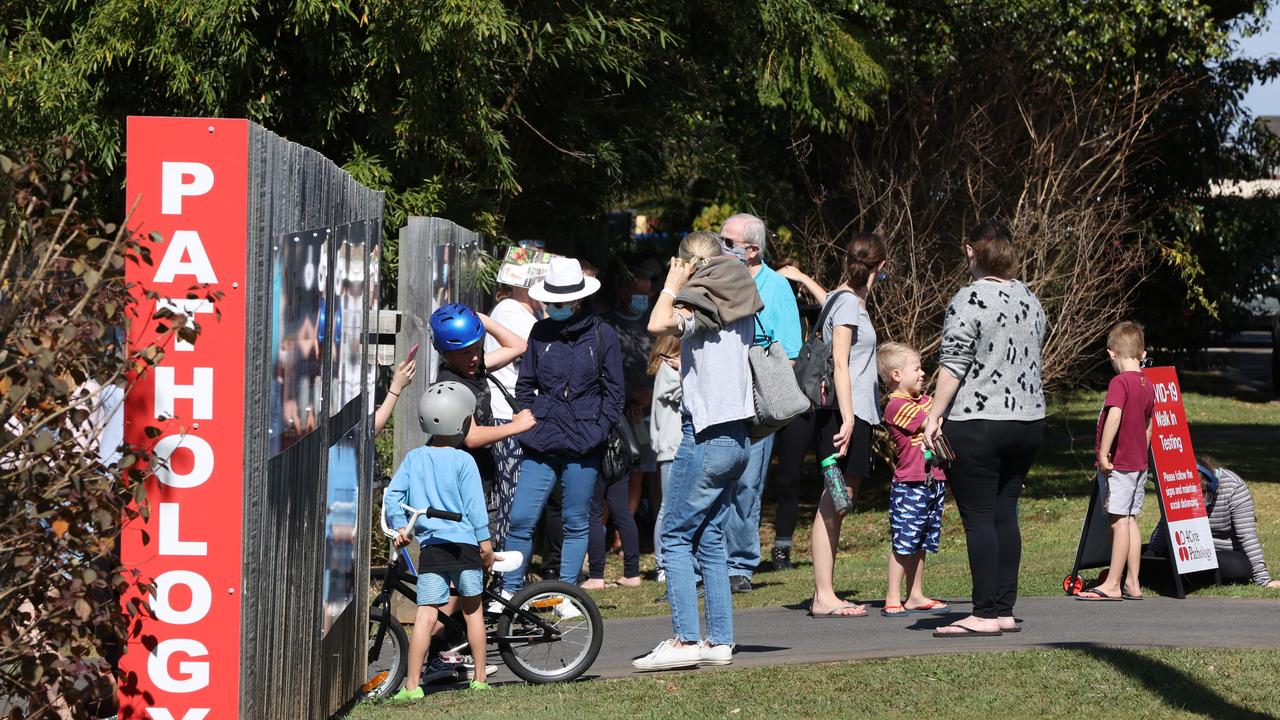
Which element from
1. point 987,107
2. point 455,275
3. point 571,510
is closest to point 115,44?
point 455,275

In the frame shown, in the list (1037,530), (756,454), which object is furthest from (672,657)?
(1037,530)

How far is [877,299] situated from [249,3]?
22.9 feet

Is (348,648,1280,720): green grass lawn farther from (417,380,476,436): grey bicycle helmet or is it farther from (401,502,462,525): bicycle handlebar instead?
(417,380,476,436): grey bicycle helmet

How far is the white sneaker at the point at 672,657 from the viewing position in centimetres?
688

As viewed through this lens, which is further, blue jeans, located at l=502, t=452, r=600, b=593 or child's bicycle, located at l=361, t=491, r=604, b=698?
blue jeans, located at l=502, t=452, r=600, b=593

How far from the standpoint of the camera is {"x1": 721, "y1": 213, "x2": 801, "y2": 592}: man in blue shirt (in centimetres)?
880

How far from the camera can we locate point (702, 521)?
681 centimetres

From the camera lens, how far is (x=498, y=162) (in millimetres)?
11734

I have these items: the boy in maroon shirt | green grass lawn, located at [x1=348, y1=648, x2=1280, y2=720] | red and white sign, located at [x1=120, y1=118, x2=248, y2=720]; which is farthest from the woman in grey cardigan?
red and white sign, located at [x1=120, y1=118, x2=248, y2=720]

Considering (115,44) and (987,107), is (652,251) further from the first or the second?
(115,44)

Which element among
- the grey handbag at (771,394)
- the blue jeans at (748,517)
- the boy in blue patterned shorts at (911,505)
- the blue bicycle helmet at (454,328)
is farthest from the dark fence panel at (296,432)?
the blue jeans at (748,517)

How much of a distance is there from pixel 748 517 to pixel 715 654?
2350 millimetres

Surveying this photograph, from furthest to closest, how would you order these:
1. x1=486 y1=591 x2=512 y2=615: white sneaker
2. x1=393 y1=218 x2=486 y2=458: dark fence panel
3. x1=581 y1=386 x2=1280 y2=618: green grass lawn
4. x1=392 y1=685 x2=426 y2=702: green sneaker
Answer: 1. x1=581 y1=386 x2=1280 y2=618: green grass lawn
2. x1=393 y1=218 x2=486 y2=458: dark fence panel
3. x1=486 y1=591 x2=512 y2=615: white sneaker
4. x1=392 y1=685 x2=426 y2=702: green sneaker

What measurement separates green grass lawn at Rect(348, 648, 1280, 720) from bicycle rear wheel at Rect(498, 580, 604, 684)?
160mm
